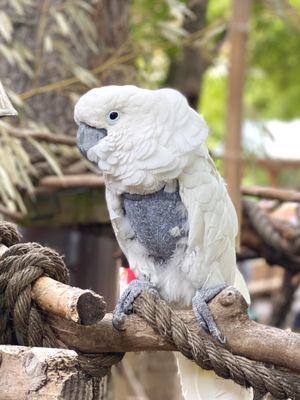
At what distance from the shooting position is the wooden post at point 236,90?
1943mm

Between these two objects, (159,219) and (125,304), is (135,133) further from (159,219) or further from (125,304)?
(125,304)

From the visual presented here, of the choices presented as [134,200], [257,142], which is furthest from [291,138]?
[134,200]

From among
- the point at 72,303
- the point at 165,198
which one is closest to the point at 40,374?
the point at 72,303

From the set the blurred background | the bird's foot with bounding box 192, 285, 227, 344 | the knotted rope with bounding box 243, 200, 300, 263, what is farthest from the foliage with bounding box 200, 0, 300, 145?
the bird's foot with bounding box 192, 285, 227, 344

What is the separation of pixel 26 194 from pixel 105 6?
0.73 meters

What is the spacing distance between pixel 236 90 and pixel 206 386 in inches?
38.3

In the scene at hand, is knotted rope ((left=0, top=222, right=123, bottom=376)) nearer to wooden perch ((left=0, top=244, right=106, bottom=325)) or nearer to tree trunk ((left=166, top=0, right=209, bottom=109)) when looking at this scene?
wooden perch ((left=0, top=244, right=106, bottom=325))

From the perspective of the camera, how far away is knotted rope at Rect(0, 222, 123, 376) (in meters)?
1.02

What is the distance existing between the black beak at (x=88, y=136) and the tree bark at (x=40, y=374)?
291mm

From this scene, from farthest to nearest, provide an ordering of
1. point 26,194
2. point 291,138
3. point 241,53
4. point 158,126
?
point 291,138 < point 26,194 < point 241,53 < point 158,126

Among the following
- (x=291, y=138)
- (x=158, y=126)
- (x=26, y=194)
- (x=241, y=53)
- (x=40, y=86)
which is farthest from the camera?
(x=291, y=138)

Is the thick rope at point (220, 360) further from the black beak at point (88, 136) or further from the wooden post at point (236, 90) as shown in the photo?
the wooden post at point (236, 90)

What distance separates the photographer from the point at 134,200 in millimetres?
1154

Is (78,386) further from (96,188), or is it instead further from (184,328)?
(96,188)
